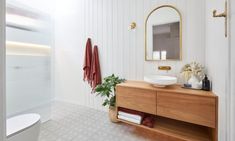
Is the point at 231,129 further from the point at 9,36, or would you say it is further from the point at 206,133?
the point at 9,36

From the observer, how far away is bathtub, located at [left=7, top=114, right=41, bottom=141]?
1329mm

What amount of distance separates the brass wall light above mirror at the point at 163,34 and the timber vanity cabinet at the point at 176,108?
0.68 meters

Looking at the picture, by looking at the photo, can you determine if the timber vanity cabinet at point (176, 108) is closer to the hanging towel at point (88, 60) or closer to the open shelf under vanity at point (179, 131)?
the open shelf under vanity at point (179, 131)

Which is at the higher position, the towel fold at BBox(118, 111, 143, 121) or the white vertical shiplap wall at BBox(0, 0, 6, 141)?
the white vertical shiplap wall at BBox(0, 0, 6, 141)

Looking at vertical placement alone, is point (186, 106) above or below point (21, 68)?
below

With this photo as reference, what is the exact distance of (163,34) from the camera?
2.27 m

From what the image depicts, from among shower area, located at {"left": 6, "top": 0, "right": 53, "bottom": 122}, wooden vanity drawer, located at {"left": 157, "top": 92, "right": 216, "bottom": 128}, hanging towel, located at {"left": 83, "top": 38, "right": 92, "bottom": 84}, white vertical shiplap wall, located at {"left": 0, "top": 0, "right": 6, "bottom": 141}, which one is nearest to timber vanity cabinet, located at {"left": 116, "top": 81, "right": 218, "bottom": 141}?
wooden vanity drawer, located at {"left": 157, "top": 92, "right": 216, "bottom": 128}

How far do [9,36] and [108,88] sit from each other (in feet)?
5.56

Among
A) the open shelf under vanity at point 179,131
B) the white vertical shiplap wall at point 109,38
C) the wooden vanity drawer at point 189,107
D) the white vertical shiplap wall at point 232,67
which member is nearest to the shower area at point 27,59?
the white vertical shiplap wall at point 109,38

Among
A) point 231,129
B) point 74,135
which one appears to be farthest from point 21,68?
point 231,129

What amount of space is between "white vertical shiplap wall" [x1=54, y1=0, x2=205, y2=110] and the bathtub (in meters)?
1.63

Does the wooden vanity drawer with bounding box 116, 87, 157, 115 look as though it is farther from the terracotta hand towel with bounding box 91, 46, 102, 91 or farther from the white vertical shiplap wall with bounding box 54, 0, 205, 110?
the terracotta hand towel with bounding box 91, 46, 102, 91

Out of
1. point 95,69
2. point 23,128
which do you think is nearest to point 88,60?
point 95,69

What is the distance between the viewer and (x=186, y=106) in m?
1.60
